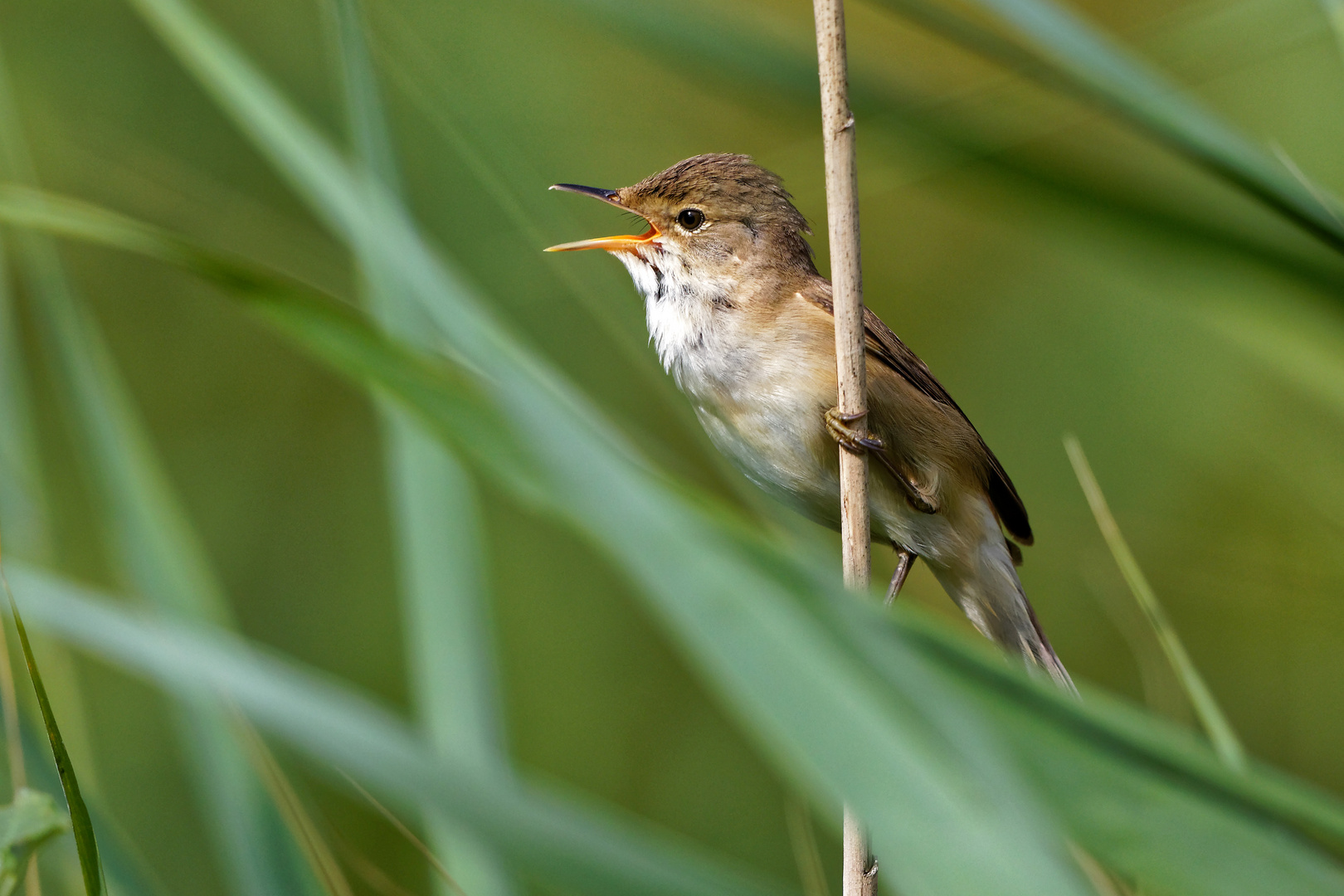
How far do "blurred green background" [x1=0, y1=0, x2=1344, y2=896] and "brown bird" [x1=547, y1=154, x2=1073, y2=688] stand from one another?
27.2 inches

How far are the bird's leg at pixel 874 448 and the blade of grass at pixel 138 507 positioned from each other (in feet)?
3.23

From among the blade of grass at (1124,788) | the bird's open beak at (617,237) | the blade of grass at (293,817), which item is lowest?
the blade of grass at (293,817)

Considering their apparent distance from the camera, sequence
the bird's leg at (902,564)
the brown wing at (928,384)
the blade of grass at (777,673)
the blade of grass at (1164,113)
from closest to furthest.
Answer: the blade of grass at (777,673) → the blade of grass at (1164,113) → the brown wing at (928,384) → the bird's leg at (902,564)

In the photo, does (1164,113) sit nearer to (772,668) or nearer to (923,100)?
(923,100)

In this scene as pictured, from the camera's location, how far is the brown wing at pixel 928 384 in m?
2.46

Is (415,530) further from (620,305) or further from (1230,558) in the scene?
(1230,558)

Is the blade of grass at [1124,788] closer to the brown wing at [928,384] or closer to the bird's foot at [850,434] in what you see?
the bird's foot at [850,434]

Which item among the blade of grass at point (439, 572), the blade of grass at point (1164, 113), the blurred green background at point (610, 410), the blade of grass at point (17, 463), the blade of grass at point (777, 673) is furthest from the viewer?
the blurred green background at point (610, 410)

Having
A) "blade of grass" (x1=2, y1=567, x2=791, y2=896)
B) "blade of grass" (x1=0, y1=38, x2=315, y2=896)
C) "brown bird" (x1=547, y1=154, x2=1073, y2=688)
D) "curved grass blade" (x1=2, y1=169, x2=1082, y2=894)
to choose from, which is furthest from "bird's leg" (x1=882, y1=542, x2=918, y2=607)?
"curved grass blade" (x1=2, y1=169, x2=1082, y2=894)

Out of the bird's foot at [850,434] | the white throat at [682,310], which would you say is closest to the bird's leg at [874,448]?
the bird's foot at [850,434]

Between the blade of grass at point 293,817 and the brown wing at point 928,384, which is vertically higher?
the brown wing at point 928,384

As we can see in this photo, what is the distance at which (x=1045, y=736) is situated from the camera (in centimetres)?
76

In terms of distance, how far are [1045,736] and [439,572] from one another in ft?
2.88

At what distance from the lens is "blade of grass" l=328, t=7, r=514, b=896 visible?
1.35m
